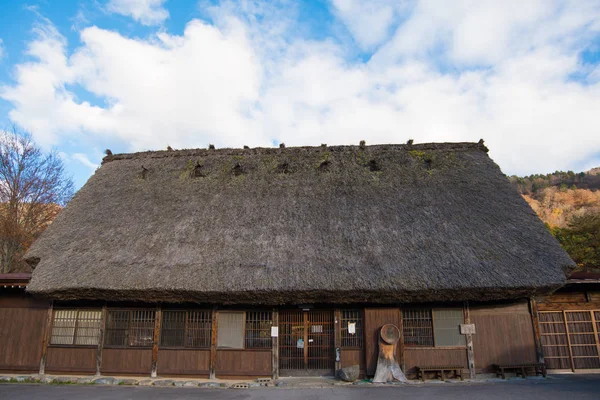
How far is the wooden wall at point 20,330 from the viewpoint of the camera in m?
10.9

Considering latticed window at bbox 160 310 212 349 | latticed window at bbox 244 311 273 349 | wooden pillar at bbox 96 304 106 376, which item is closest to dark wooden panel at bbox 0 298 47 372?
wooden pillar at bbox 96 304 106 376

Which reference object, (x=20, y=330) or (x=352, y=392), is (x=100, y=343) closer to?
(x=20, y=330)

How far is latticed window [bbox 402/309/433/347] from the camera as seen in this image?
1055 cm

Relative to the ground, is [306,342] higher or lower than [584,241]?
lower

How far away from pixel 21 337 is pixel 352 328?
10.4 m

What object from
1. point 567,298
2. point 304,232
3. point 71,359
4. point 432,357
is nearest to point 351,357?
point 432,357

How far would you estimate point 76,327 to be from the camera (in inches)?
442

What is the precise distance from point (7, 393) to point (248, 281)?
20.8 feet

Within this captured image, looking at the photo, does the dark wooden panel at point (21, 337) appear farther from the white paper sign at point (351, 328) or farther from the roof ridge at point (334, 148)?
the white paper sign at point (351, 328)

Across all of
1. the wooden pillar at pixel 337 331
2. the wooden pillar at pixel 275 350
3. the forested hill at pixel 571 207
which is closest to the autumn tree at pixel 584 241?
the forested hill at pixel 571 207

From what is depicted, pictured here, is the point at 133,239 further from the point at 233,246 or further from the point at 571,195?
the point at 571,195

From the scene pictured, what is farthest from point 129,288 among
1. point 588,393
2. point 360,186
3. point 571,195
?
point 571,195

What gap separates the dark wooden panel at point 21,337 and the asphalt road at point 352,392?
133cm

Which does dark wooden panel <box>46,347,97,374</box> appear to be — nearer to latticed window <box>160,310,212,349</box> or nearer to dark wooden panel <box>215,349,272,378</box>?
latticed window <box>160,310,212,349</box>
